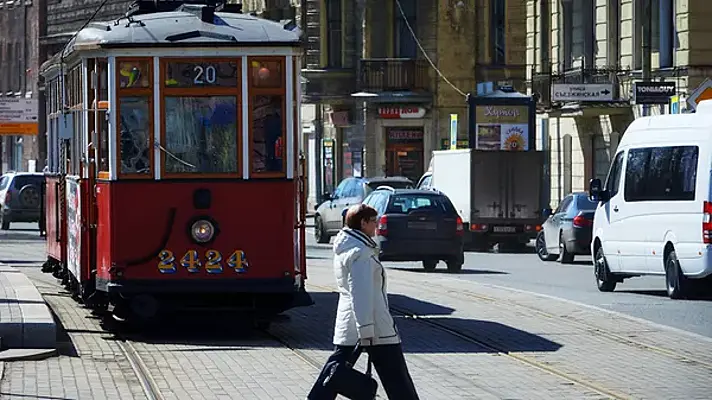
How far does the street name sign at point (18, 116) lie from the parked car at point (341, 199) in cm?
3663

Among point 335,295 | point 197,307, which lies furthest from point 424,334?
point 335,295

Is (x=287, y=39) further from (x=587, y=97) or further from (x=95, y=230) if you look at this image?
(x=587, y=97)

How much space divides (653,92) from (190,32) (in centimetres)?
1743

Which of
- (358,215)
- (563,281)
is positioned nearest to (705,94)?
(563,281)

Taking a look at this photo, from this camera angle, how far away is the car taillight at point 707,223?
2170 cm

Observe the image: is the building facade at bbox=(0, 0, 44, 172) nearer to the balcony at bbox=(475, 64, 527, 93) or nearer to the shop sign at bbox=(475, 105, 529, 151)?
the balcony at bbox=(475, 64, 527, 93)

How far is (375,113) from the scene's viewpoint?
57.4m

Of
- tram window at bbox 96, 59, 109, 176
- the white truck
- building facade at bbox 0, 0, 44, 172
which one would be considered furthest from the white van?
building facade at bbox 0, 0, 44, 172

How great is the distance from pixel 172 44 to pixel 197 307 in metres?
2.57

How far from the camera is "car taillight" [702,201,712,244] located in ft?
71.2

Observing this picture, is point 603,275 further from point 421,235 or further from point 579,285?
point 421,235

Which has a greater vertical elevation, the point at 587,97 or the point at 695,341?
the point at 587,97

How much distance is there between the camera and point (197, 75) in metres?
16.4

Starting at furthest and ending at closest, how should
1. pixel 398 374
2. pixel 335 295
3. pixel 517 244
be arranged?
pixel 517 244
pixel 335 295
pixel 398 374
